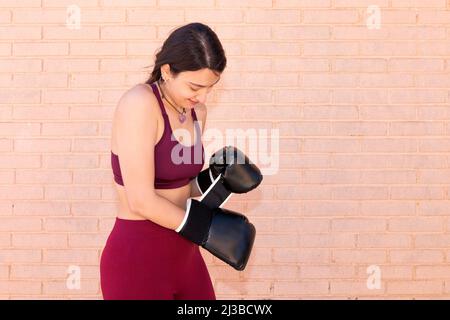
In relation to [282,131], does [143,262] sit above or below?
below

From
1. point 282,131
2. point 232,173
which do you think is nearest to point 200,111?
point 232,173

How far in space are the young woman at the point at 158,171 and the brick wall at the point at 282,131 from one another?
1283 mm

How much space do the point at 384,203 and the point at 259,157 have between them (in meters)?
0.80

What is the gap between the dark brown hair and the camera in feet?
6.88

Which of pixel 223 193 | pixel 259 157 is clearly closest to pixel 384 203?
pixel 259 157

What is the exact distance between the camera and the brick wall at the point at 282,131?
11.3 feet

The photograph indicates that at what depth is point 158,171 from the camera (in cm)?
215

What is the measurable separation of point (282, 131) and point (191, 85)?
1.41 metres

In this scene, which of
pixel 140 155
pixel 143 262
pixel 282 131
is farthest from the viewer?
pixel 282 131

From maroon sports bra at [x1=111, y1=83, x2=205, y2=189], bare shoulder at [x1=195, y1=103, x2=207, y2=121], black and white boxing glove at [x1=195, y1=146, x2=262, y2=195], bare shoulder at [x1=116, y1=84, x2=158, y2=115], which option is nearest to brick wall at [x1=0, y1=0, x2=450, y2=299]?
bare shoulder at [x1=195, y1=103, x2=207, y2=121]

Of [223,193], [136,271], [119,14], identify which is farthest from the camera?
[119,14]

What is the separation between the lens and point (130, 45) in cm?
345

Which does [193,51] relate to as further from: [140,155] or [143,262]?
[143,262]

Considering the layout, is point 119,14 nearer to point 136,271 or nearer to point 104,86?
point 104,86
